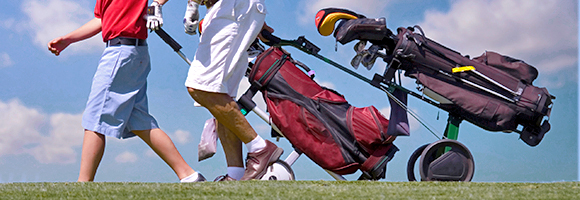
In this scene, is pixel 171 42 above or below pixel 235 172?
above

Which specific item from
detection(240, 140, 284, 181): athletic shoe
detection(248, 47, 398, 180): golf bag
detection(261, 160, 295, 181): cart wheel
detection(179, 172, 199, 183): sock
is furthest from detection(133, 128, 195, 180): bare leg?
detection(248, 47, 398, 180): golf bag

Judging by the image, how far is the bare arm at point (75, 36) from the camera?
3.01m

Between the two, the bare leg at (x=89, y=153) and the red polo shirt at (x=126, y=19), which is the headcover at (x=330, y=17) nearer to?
the red polo shirt at (x=126, y=19)

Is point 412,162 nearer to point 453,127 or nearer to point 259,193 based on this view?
point 453,127

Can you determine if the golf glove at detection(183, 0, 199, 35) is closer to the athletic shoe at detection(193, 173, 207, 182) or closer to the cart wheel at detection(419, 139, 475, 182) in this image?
the athletic shoe at detection(193, 173, 207, 182)

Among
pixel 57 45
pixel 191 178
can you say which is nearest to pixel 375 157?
pixel 191 178

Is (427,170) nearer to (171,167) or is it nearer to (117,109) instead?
(171,167)

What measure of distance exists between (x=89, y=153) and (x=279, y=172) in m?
1.06

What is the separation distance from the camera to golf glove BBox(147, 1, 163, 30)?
8.52 feet

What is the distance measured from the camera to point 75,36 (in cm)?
302

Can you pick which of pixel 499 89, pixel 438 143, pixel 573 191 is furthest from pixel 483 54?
pixel 573 191

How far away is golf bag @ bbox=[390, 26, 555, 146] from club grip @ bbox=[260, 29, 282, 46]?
692 mm

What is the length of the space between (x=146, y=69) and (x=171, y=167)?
22.0 inches

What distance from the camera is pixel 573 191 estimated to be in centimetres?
226
